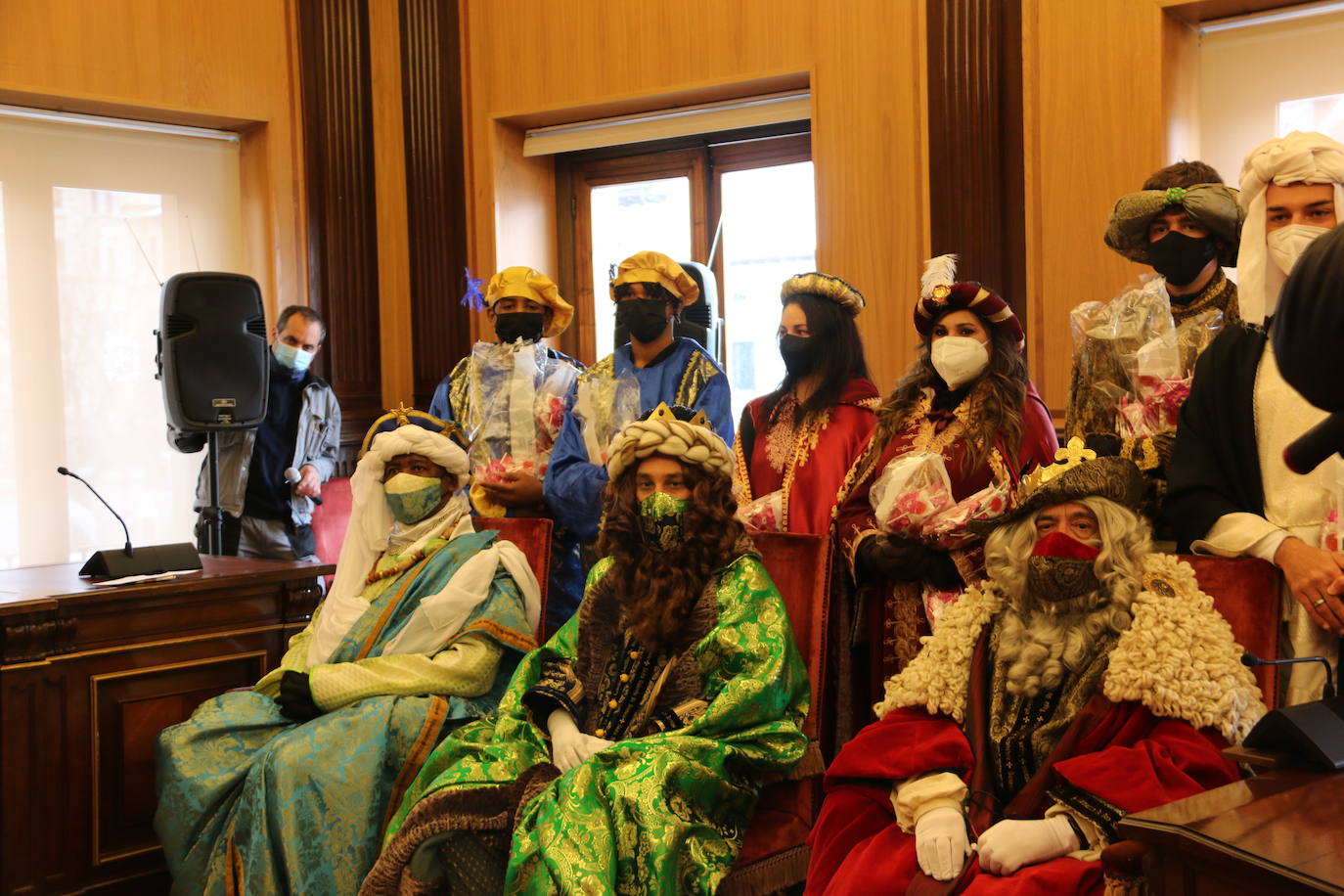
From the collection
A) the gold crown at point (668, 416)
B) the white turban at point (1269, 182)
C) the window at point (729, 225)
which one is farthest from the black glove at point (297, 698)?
the window at point (729, 225)

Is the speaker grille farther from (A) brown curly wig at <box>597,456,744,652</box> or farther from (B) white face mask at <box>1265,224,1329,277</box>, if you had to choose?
(B) white face mask at <box>1265,224,1329,277</box>

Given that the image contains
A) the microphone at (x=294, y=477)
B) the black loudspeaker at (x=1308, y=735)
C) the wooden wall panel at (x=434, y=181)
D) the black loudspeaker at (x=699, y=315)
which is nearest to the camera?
the black loudspeaker at (x=1308, y=735)

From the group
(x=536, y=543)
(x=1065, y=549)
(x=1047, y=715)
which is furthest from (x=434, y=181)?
(x=1047, y=715)

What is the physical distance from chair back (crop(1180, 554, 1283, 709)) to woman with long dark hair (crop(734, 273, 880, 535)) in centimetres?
107

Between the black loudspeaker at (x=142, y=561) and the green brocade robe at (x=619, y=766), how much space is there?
129cm

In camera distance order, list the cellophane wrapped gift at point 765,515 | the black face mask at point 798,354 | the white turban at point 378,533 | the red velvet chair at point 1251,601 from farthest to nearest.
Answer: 1. the white turban at point 378,533
2. the black face mask at point 798,354
3. the cellophane wrapped gift at point 765,515
4. the red velvet chair at point 1251,601

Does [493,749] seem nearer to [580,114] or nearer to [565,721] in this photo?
[565,721]

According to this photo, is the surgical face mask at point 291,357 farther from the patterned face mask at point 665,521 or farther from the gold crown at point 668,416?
the patterned face mask at point 665,521

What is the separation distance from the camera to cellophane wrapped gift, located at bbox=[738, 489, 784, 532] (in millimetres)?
3184

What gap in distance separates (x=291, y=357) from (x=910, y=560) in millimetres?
3317

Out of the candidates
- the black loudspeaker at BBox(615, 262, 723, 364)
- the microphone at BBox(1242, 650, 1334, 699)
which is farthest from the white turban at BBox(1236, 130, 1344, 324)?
the black loudspeaker at BBox(615, 262, 723, 364)

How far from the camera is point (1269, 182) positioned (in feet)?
7.86

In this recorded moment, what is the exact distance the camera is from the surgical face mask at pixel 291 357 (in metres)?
5.27

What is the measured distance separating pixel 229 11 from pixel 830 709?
15.1 feet
